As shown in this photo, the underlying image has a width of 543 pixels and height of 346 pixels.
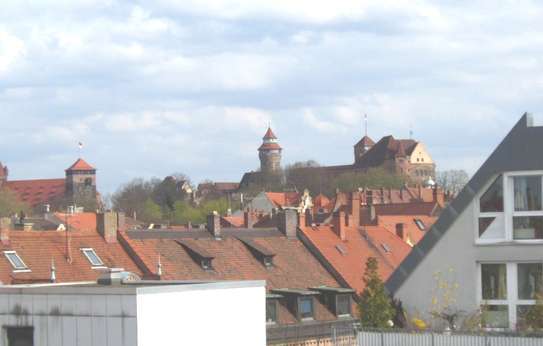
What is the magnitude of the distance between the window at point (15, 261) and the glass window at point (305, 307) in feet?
34.1

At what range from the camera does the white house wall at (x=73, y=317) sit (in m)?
25.4

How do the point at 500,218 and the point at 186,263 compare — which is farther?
the point at 186,263

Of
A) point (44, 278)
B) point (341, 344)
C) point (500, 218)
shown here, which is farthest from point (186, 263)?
point (500, 218)

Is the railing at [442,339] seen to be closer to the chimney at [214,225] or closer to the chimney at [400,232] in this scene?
the chimney at [214,225]

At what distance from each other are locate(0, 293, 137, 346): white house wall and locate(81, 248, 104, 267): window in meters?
18.7

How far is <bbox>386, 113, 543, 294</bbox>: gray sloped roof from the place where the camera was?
76.4ft

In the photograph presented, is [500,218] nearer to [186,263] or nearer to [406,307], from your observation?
[406,307]

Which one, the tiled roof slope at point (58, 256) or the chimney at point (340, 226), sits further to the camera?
the chimney at point (340, 226)

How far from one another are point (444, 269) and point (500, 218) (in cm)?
155

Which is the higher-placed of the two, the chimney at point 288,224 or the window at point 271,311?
the chimney at point 288,224

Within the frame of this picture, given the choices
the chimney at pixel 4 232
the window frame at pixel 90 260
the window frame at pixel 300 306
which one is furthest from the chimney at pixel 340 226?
the chimney at pixel 4 232

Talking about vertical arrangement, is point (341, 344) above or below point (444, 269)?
below

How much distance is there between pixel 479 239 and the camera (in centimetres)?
2402

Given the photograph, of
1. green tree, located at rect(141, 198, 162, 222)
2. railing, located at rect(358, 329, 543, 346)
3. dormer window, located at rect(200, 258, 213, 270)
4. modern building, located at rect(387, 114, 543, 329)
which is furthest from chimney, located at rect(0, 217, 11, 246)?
green tree, located at rect(141, 198, 162, 222)
